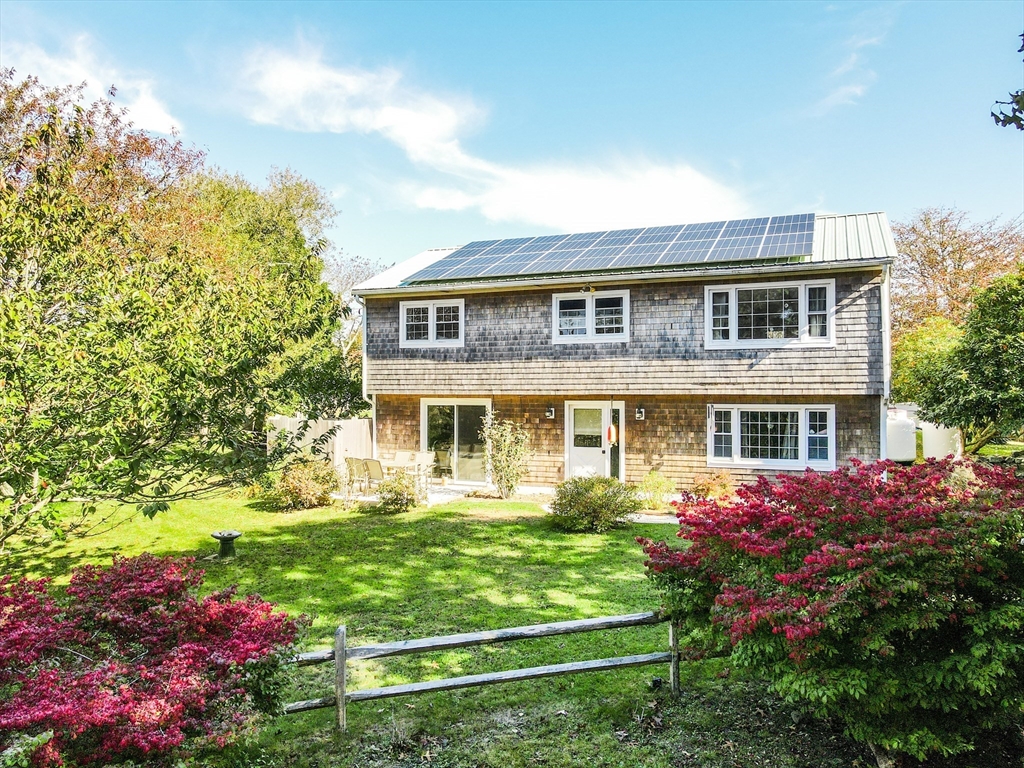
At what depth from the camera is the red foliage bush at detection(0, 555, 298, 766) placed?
9.65 ft

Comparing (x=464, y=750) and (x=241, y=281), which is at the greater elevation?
(x=241, y=281)

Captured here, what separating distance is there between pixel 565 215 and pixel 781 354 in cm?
2042

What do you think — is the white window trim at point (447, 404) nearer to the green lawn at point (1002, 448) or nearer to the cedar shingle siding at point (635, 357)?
the cedar shingle siding at point (635, 357)

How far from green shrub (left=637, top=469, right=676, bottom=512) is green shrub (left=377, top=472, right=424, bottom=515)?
5.21 m

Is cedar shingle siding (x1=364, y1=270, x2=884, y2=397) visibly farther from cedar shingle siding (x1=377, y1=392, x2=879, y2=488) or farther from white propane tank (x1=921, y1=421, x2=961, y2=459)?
white propane tank (x1=921, y1=421, x2=961, y2=459)

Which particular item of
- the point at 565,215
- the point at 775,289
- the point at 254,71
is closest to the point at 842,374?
the point at 775,289

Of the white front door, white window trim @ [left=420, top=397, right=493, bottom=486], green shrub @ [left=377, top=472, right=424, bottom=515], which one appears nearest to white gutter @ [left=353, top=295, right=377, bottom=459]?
white window trim @ [left=420, top=397, right=493, bottom=486]

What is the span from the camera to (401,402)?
16.6 meters

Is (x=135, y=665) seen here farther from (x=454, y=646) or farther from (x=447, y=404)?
(x=447, y=404)

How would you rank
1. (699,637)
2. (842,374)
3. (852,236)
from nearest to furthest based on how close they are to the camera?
(699,637) < (842,374) < (852,236)

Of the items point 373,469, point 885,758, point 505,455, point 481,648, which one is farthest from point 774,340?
point 885,758

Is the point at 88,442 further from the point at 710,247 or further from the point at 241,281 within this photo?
the point at 710,247

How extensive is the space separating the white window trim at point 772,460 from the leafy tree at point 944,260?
18.7 m

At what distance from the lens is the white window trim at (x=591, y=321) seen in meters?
14.1
